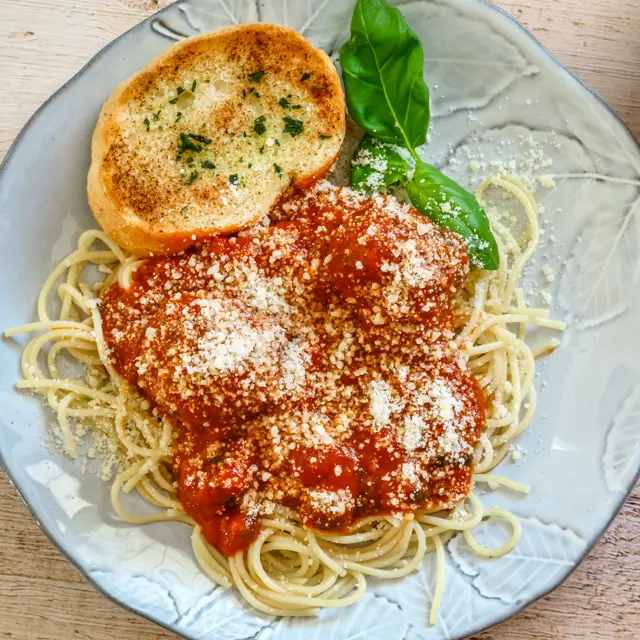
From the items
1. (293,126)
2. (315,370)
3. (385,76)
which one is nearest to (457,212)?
(385,76)

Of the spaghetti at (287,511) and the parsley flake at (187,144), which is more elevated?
the parsley flake at (187,144)

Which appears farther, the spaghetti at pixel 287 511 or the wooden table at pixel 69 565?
the wooden table at pixel 69 565

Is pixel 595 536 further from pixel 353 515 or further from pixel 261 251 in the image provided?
pixel 261 251

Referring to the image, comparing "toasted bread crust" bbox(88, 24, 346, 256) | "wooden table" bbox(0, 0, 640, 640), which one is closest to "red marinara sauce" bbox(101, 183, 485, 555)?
"toasted bread crust" bbox(88, 24, 346, 256)

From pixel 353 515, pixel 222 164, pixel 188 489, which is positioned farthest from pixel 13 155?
pixel 353 515

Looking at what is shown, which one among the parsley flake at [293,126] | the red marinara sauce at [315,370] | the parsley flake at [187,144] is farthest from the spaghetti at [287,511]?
the parsley flake at [293,126]

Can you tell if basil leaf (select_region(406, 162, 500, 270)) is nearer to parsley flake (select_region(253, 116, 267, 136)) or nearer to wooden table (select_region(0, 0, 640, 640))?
parsley flake (select_region(253, 116, 267, 136))

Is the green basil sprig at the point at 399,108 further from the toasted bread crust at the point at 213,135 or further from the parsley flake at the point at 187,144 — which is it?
the parsley flake at the point at 187,144
